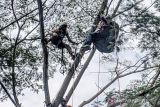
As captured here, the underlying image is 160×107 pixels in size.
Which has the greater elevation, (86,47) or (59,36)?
(59,36)

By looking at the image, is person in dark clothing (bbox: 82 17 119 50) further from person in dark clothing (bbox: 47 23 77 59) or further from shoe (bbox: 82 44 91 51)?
person in dark clothing (bbox: 47 23 77 59)

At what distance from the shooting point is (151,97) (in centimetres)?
401

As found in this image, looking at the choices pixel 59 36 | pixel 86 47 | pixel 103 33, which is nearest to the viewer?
pixel 103 33

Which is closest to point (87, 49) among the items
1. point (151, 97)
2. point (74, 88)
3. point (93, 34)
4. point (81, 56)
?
point (81, 56)

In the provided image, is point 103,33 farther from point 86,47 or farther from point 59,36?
point 59,36

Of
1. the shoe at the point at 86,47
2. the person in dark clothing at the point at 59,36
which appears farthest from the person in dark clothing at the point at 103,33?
the person in dark clothing at the point at 59,36

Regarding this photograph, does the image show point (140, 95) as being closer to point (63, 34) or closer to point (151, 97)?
point (151, 97)

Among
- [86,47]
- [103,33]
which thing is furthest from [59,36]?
[103,33]

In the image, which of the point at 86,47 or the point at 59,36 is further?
the point at 59,36

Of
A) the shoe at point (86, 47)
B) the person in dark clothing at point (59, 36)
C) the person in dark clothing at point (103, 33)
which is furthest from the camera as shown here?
the person in dark clothing at point (59, 36)

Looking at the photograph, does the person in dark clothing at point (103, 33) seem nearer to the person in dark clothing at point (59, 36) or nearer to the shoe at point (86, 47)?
the shoe at point (86, 47)

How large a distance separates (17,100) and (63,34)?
275 cm

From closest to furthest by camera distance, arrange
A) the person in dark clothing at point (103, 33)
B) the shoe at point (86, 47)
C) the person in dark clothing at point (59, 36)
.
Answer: the person in dark clothing at point (103, 33)
the shoe at point (86, 47)
the person in dark clothing at point (59, 36)

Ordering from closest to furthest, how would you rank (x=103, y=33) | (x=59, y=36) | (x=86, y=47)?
(x=103, y=33) → (x=86, y=47) → (x=59, y=36)
